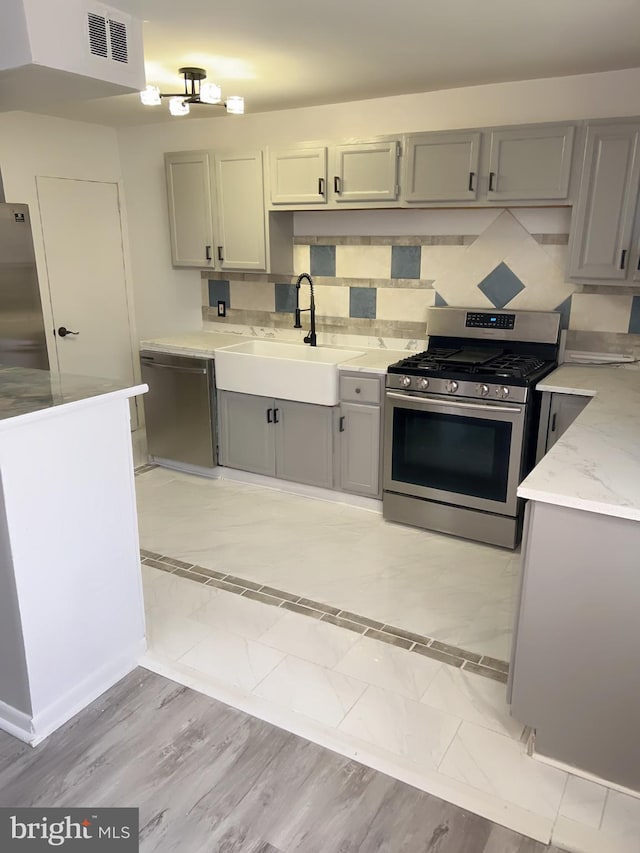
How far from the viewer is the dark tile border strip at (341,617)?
2.53m

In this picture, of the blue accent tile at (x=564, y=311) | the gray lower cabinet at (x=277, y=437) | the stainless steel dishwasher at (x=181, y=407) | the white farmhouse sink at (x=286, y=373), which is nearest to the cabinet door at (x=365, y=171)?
the white farmhouse sink at (x=286, y=373)

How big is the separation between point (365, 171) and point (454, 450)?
5.55 feet

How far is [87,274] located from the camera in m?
4.93

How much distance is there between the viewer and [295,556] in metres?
3.42

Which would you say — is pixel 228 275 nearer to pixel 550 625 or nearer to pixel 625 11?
pixel 625 11

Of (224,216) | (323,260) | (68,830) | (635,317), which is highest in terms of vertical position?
(224,216)

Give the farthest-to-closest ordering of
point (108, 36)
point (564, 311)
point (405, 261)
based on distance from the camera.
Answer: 1. point (405, 261)
2. point (564, 311)
3. point (108, 36)

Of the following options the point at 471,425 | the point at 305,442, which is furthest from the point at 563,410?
the point at 305,442

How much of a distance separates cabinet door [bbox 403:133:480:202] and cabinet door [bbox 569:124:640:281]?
22.5 inches

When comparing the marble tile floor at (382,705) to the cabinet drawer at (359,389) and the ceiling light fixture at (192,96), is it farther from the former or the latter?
the ceiling light fixture at (192,96)

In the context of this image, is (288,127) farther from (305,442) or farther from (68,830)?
(68,830)

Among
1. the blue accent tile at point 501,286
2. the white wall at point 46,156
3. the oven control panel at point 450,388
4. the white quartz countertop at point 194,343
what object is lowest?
the oven control panel at point 450,388

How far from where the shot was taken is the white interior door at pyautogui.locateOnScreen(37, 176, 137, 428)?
4660 millimetres

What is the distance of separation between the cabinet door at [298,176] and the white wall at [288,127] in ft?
1.01
